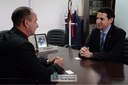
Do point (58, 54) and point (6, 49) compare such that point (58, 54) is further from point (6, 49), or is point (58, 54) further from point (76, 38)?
point (76, 38)

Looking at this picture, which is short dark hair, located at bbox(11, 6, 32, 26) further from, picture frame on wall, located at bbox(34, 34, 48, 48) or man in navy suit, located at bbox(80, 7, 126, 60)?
picture frame on wall, located at bbox(34, 34, 48, 48)

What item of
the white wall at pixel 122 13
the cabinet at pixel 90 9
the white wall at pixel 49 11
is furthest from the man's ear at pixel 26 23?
the cabinet at pixel 90 9

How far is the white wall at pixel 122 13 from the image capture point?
15.8 feet

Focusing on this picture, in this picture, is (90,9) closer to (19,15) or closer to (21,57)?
(19,15)

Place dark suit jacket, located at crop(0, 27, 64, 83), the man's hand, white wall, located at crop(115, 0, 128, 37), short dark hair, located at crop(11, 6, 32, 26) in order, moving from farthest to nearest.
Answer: white wall, located at crop(115, 0, 128, 37), the man's hand, short dark hair, located at crop(11, 6, 32, 26), dark suit jacket, located at crop(0, 27, 64, 83)

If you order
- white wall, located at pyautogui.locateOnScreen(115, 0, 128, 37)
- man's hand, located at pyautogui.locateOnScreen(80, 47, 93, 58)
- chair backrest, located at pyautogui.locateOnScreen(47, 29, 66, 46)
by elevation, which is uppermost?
white wall, located at pyautogui.locateOnScreen(115, 0, 128, 37)

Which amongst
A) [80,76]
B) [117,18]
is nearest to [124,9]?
[117,18]

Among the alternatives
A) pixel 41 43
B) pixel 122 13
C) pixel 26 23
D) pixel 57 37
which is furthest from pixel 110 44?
pixel 122 13

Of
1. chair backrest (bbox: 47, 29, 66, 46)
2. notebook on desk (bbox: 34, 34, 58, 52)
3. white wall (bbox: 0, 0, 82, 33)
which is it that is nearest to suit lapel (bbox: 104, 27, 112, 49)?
notebook on desk (bbox: 34, 34, 58, 52)

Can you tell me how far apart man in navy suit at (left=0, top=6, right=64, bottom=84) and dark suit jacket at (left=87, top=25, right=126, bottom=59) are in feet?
3.20

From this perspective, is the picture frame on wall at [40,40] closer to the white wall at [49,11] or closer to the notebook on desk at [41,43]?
the notebook on desk at [41,43]

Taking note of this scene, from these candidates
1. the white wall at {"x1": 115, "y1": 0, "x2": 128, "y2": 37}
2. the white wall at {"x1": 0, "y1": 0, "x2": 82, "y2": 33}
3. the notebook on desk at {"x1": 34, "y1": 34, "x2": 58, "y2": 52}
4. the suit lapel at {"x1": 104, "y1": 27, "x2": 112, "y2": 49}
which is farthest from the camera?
the white wall at {"x1": 0, "y1": 0, "x2": 82, "y2": 33}

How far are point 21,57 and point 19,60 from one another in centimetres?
3

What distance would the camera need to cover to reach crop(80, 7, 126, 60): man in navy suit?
8.31 feet
